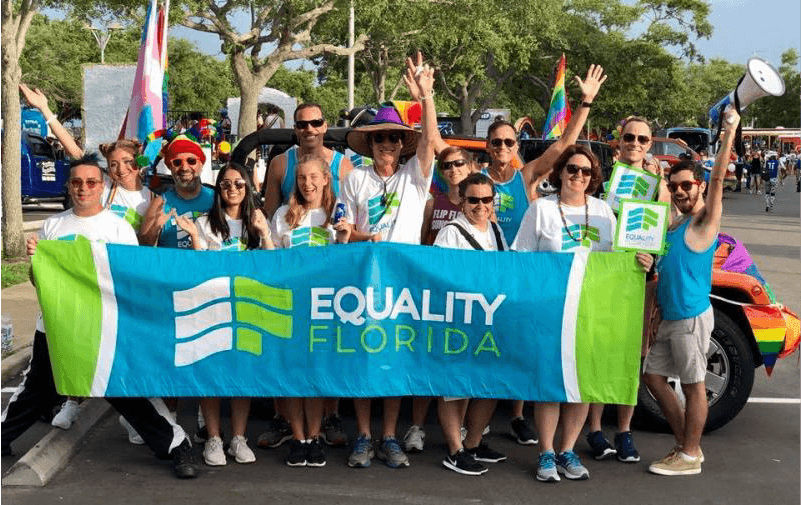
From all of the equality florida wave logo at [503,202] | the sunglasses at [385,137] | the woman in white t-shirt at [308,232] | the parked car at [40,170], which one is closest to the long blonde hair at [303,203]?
the woman in white t-shirt at [308,232]

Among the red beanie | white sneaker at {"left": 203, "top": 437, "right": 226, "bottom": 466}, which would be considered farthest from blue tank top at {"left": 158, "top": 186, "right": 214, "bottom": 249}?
white sneaker at {"left": 203, "top": 437, "right": 226, "bottom": 466}

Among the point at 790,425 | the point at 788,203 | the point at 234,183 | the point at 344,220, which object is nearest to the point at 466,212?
the point at 344,220

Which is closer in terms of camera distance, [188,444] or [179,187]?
[188,444]

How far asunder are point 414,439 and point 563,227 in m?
1.48

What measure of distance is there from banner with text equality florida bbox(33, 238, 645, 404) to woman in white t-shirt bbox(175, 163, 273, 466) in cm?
10

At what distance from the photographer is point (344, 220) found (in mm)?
5531

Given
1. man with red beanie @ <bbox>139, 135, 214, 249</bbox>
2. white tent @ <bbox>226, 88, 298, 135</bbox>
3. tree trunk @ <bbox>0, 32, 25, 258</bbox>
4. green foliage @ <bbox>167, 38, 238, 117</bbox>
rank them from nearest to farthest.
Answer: man with red beanie @ <bbox>139, 135, 214, 249</bbox>, tree trunk @ <bbox>0, 32, 25, 258</bbox>, white tent @ <bbox>226, 88, 298, 135</bbox>, green foliage @ <bbox>167, 38, 238, 117</bbox>

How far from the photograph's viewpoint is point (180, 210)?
589 centimetres

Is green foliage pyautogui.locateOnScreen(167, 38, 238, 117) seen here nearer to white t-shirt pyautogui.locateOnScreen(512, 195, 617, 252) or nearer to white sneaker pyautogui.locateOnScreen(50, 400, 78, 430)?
white sneaker pyautogui.locateOnScreen(50, 400, 78, 430)

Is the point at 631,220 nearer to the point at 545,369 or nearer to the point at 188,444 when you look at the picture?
the point at 545,369

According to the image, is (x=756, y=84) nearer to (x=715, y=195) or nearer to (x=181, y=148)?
(x=715, y=195)

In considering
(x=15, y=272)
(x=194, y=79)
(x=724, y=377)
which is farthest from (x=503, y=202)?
(x=194, y=79)

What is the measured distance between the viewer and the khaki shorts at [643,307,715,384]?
5.45 meters

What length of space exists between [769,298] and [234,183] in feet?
11.0
